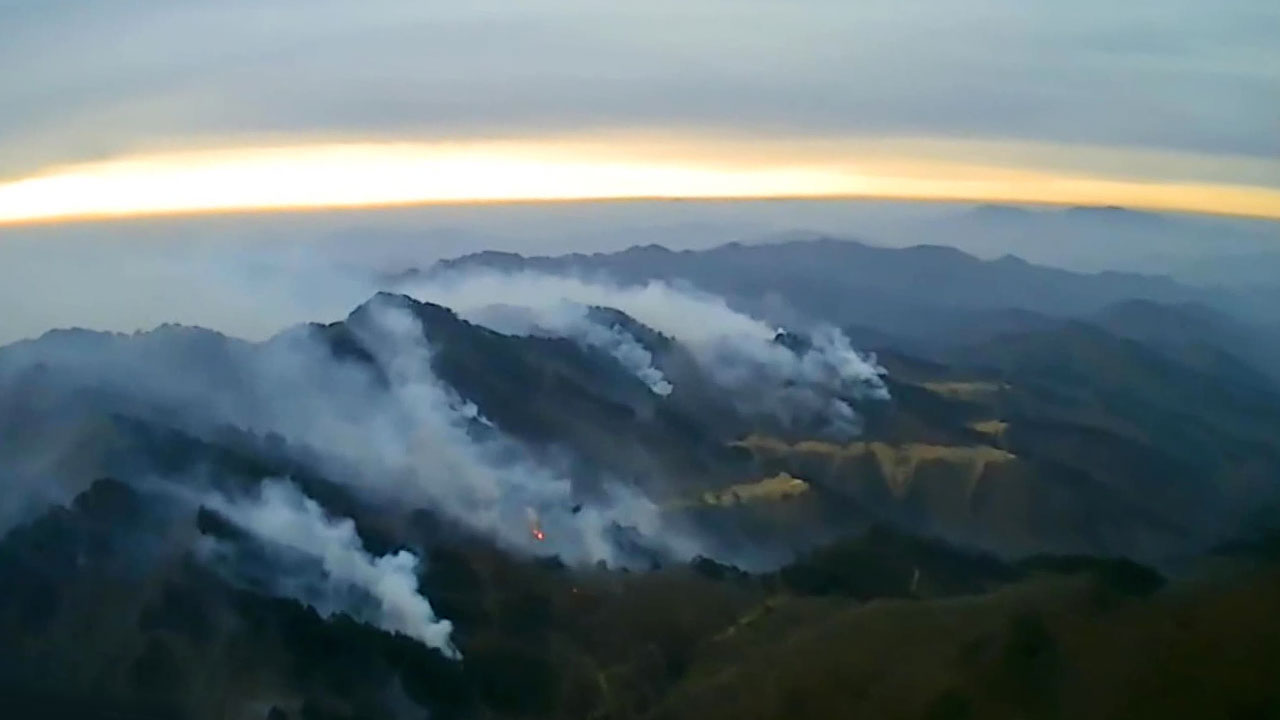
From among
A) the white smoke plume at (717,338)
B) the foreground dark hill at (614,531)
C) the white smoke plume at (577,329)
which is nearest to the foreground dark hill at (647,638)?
the foreground dark hill at (614,531)

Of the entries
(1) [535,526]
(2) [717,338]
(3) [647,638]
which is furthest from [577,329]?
(3) [647,638]

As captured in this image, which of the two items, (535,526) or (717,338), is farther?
(717,338)

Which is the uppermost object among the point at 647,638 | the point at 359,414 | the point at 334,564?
the point at 359,414

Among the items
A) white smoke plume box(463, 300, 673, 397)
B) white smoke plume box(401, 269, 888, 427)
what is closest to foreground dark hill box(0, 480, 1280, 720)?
white smoke plume box(401, 269, 888, 427)

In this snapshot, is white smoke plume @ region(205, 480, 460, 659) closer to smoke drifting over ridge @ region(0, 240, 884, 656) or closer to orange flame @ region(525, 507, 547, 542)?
smoke drifting over ridge @ region(0, 240, 884, 656)

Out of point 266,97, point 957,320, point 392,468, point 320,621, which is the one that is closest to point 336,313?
point 392,468

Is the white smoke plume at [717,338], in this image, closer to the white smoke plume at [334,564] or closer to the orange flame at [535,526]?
the orange flame at [535,526]

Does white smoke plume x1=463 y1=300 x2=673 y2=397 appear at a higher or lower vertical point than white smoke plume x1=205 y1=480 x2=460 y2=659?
higher

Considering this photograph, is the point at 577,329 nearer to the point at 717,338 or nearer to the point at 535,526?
the point at 717,338
